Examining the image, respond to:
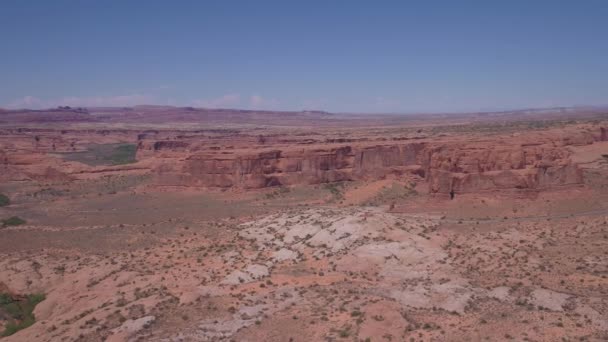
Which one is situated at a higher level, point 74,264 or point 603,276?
point 603,276

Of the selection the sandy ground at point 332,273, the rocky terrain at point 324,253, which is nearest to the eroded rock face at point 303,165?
the rocky terrain at point 324,253

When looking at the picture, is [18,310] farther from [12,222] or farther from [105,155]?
[105,155]

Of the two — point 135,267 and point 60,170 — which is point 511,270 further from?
point 60,170

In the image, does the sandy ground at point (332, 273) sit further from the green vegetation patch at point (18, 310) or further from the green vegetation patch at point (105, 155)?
the green vegetation patch at point (105, 155)

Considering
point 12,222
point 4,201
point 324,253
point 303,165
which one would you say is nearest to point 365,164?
point 303,165

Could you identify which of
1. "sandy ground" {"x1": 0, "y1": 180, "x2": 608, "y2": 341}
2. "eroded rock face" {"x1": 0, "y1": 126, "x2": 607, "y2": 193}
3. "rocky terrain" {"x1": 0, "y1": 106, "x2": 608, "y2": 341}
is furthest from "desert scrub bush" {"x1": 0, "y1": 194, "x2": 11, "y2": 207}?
"sandy ground" {"x1": 0, "y1": 180, "x2": 608, "y2": 341}

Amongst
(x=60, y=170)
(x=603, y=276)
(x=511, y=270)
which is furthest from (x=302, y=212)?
(x=60, y=170)
